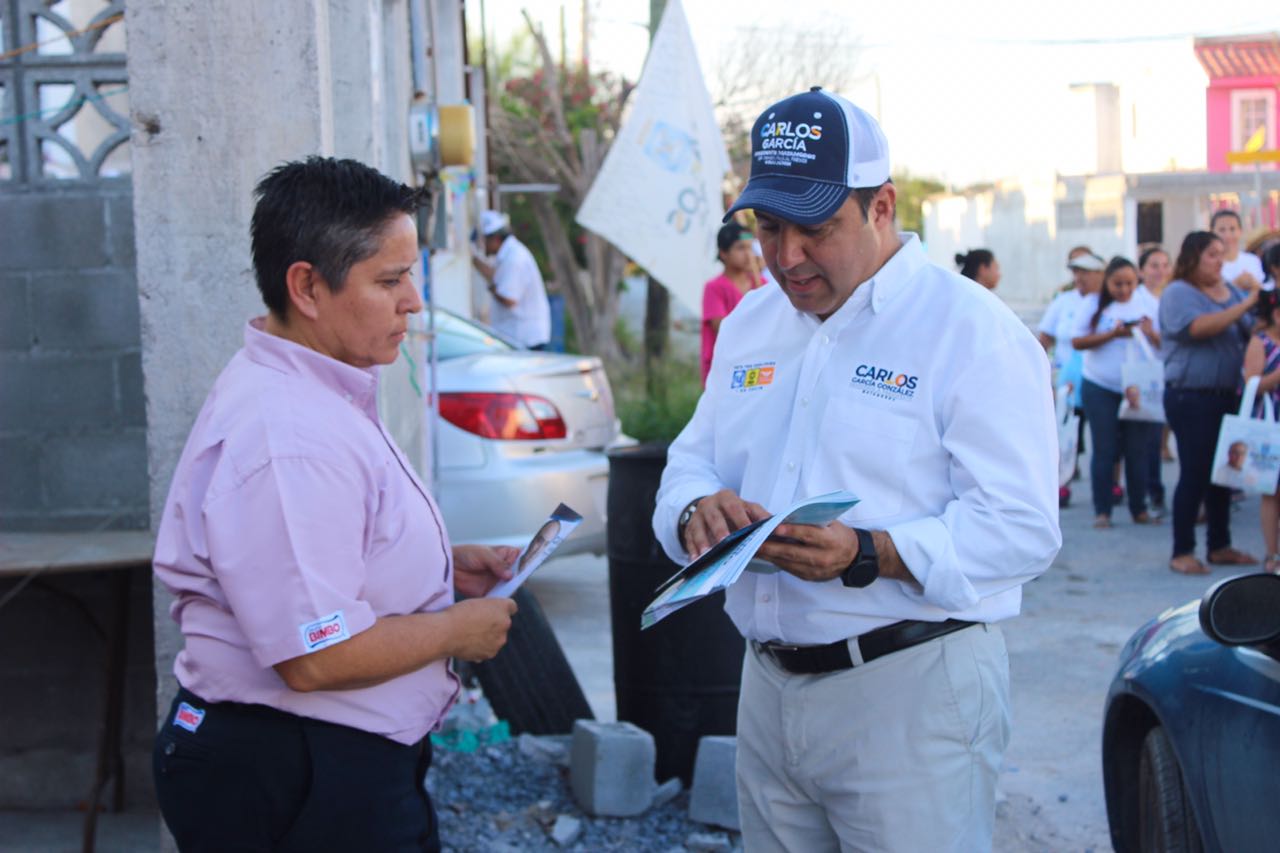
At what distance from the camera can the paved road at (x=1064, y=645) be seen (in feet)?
17.3

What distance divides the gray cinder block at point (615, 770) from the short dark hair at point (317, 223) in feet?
8.65

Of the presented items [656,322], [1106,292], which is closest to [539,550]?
[1106,292]

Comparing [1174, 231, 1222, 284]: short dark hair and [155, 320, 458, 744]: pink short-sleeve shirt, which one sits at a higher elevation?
[1174, 231, 1222, 284]: short dark hair

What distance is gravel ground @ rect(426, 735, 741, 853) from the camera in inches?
182

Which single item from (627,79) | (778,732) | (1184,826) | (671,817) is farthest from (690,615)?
(627,79)

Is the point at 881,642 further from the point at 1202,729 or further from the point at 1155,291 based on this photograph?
the point at 1155,291

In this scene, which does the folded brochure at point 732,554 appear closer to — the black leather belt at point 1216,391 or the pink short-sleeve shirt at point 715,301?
the pink short-sleeve shirt at point 715,301

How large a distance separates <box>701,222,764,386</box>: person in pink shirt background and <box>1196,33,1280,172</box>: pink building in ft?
145

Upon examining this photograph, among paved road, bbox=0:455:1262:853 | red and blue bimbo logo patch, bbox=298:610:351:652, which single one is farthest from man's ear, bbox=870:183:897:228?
paved road, bbox=0:455:1262:853

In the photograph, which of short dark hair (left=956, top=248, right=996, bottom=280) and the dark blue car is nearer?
the dark blue car

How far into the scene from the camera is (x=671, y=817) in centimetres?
484

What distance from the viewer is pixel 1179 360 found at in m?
8.73

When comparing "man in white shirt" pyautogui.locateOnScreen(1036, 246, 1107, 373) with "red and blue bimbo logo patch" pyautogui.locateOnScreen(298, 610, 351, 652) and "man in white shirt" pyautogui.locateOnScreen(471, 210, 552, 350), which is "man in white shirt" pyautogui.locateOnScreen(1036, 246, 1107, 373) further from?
"red and blue bimbo logo patch" pyautogui.locateOnScreen(298, 610, 351, 652)

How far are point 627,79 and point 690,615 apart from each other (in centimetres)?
2053
